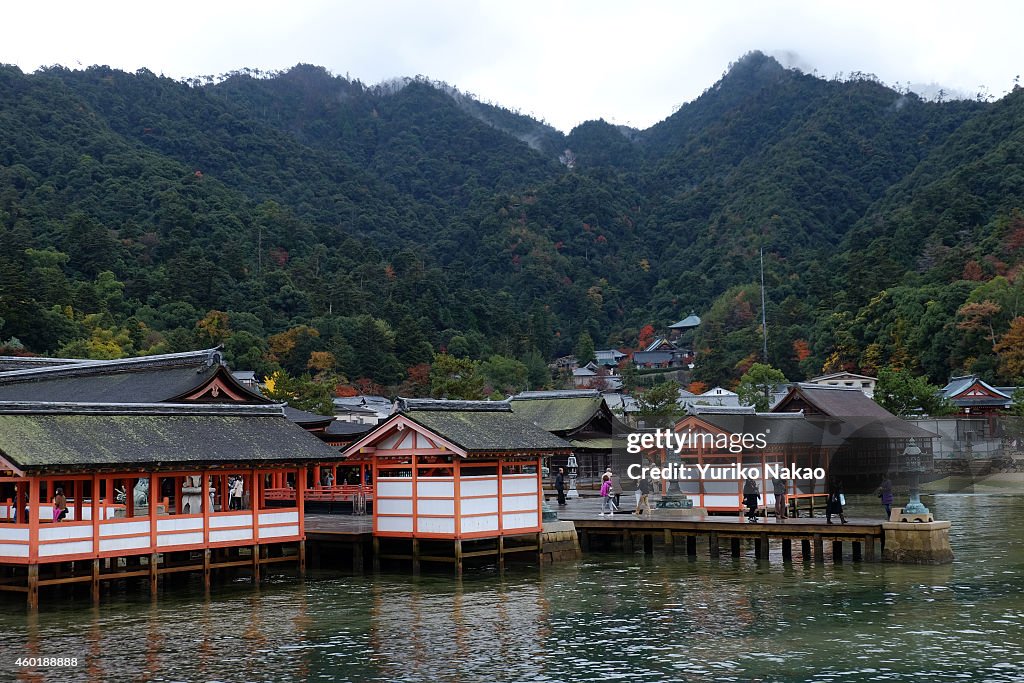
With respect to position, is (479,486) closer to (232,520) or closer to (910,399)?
(232,520)

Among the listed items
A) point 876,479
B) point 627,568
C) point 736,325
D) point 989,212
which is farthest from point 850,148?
point 627,568

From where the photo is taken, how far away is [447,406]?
33938 mm

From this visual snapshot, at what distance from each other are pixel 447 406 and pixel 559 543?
598cm

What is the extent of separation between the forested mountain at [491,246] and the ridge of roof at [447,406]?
52.1 metres

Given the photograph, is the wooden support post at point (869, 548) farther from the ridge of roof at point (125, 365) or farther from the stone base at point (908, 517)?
the ridge of roof at point (125, 365)

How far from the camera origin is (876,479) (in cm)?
6188

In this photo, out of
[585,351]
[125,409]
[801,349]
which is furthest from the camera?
[585,351]

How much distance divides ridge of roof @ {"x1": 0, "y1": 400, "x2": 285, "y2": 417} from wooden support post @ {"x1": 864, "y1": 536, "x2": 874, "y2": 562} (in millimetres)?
17422

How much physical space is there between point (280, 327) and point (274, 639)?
8499 centimetres

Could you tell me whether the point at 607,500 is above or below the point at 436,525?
above

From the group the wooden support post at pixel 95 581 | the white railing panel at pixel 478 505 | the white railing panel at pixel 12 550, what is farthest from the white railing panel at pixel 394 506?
the white railing panel at pixel 12 550

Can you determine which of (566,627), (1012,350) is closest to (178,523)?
(566,627)

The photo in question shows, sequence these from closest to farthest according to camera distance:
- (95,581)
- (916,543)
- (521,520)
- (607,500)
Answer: (95,581), (916,543), (521,520), (607,500)

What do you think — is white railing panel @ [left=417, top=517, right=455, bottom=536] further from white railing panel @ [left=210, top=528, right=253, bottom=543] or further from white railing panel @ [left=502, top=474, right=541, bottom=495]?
white railing panel @ [left=210, top=528, right=253, bottom=543]
